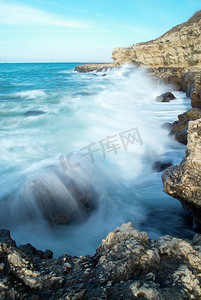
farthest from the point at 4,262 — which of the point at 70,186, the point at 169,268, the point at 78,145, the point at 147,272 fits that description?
the point at 78,145

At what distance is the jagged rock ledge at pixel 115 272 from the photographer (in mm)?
1445

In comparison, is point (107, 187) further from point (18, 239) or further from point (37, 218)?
point (18, 239)

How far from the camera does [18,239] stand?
325cm

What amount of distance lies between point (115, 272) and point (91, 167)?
332cm

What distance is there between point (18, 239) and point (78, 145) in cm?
428

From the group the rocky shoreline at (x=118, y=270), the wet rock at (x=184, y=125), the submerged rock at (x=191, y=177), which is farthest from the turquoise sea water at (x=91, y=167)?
the rocky shoreline at (x=118, y=270)

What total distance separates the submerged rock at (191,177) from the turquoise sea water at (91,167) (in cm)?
83

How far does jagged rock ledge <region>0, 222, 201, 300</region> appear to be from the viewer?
145cm

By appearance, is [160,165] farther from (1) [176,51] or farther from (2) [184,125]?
(1) [176,51]

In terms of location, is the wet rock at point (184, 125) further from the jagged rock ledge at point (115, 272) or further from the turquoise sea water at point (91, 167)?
the jagged rock ledge at point (115, 272)

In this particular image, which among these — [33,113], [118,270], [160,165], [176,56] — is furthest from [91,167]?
[176,56]

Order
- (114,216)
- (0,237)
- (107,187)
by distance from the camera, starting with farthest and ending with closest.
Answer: (107,187) < (114,216) < (0,237)

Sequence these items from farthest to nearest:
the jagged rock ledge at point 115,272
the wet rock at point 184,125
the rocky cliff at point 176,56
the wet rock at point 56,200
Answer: the rocky cliff at point 176,56 → the wet rock at point 184,125 → the wet rock at point 56,200 → the jagged rock ledge at point 115,272

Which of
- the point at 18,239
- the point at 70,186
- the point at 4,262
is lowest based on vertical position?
the point at 18,239
